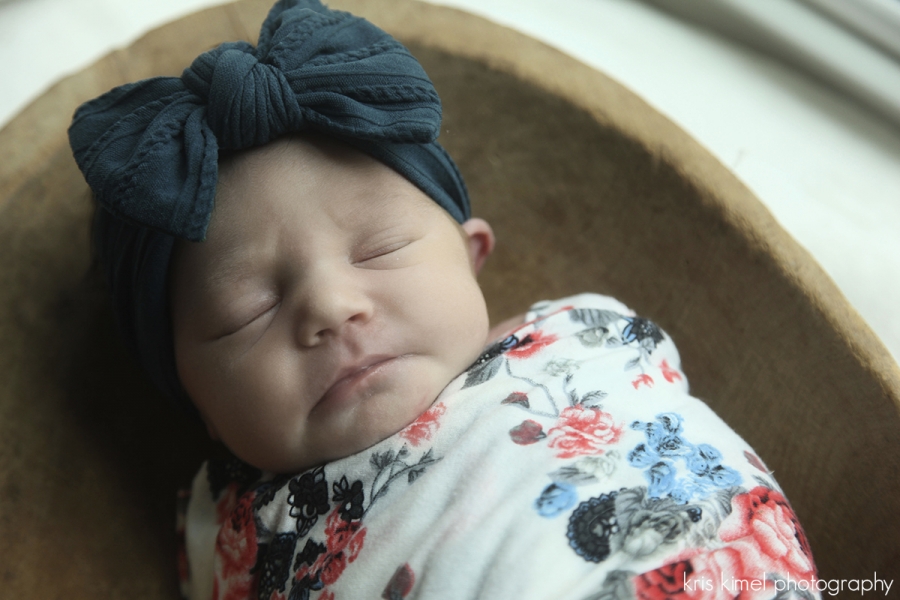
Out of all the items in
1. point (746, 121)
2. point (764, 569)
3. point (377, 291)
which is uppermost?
point (746, 121)

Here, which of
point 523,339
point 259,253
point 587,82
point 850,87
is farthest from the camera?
point 850,87

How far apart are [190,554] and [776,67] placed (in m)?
1.39

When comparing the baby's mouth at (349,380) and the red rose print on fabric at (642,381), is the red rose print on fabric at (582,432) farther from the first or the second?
the baby's mouth at (349,380)

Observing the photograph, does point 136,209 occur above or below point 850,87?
below

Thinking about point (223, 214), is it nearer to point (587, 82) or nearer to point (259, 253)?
point (259, 253)

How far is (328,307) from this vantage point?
2.71 feet

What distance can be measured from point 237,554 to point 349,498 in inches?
8.0

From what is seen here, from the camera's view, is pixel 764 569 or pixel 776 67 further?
pixel 776 67

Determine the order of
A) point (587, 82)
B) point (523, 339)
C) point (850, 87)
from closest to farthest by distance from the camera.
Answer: point (523, 339), point (587, 82), point (850, 87)

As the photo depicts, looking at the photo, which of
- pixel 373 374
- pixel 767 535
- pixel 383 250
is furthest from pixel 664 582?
pixel 383 250

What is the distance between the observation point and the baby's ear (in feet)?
3.75

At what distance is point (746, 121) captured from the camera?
143 cm

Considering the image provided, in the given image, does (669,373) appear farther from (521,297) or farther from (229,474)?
(229,474)

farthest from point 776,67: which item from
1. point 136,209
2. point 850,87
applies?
point 136,209
